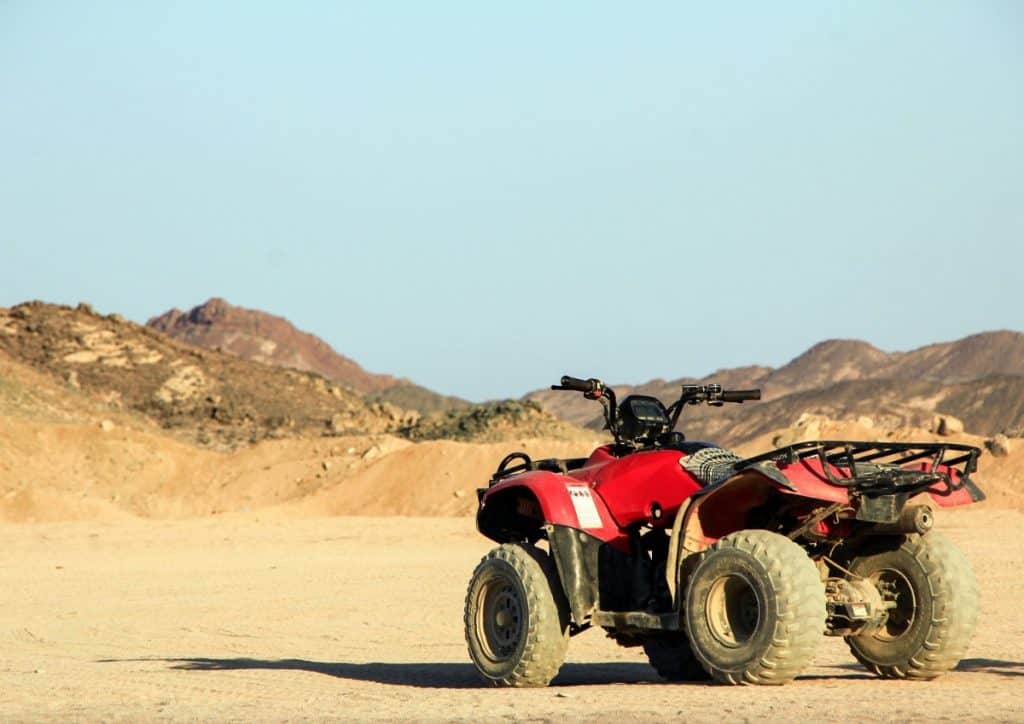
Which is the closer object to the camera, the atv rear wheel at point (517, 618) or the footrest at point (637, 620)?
the footrest at point (637, 620)

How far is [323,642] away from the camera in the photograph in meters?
16.2

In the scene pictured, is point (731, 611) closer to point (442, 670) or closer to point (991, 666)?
point (991, 666)

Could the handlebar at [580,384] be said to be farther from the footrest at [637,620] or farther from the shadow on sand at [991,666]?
the shadow on sand at [991,666]

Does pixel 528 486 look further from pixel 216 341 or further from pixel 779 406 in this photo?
pixel 216 341

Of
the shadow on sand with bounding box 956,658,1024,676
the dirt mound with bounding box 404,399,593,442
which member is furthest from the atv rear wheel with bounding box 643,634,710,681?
the dirt mound with bounding box 404,399,593,442

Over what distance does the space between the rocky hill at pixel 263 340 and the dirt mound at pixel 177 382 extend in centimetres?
5340

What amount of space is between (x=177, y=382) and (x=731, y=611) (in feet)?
205

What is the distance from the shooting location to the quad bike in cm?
934

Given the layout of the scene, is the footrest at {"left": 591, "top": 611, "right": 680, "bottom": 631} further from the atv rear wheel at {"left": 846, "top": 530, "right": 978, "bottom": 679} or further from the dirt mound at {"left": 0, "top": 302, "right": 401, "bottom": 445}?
the dirt mound at {"left": 0, "top": 302, "right": 401, "bottom": 445}

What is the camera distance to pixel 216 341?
138 meters

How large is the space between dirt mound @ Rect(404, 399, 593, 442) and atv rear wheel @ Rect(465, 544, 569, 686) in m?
39.2

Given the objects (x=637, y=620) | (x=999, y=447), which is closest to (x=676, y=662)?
(x=637, y=620)

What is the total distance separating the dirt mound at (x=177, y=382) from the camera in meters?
65.6

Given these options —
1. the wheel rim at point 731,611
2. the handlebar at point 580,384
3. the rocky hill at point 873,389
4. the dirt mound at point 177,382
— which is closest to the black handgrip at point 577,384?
the handlebar at point 580,384
